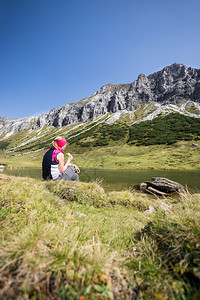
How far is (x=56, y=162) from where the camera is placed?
8.30 m

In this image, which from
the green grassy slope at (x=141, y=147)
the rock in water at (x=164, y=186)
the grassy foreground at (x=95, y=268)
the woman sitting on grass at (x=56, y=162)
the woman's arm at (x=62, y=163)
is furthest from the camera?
the green grassy slope at (x=141, y=147)

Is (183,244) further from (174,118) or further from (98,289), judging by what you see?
(174,118)

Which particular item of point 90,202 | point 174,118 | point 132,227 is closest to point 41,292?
point 132,227

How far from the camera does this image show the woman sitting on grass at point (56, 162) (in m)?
7.75

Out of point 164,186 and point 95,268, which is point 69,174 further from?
point 164,186

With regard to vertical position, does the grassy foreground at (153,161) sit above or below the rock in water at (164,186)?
below

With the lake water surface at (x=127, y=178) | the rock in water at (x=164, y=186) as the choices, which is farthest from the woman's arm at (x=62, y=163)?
A: the rock in water at (x=164, y=186)

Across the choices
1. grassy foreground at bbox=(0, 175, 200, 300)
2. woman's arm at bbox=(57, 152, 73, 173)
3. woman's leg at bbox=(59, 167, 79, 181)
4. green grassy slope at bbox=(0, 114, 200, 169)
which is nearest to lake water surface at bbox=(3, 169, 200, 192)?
woman's leg at bbox=(59, 167, 79, 181)

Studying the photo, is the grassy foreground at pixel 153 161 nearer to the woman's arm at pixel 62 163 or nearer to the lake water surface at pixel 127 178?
the lake water surface at pixel 127 178

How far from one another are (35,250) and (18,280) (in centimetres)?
52

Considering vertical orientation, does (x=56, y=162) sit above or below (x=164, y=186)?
above

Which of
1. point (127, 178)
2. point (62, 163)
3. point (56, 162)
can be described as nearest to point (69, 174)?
point (56, 162)

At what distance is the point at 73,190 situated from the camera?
869 centimetres

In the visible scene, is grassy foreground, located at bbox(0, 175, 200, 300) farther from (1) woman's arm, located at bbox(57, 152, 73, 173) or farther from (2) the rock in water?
(2) the rock in water
